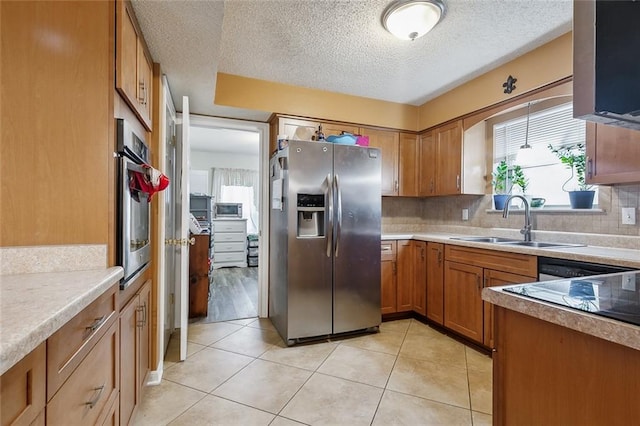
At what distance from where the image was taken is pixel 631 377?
23.5 inches

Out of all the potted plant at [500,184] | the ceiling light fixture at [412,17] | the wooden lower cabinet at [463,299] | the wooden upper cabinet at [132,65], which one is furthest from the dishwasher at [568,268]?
the wooden upper cabinet at [132,65]

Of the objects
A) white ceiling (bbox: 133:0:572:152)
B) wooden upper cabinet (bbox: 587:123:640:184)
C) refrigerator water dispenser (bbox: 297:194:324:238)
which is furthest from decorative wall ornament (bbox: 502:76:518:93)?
refrigerator water dispenser (bbox: 297:194:324:238)

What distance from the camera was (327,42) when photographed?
239 centimetres

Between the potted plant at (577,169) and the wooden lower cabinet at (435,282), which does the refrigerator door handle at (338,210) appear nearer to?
the wooden lower cabinet at (435,282)

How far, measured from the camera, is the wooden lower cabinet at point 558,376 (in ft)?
2.02

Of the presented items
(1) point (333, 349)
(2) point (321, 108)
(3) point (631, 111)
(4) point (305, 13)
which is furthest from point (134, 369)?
(2) point (321, 108)

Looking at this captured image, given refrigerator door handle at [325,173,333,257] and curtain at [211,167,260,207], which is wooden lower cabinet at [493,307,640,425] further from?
curtain at [211,167,260,207]

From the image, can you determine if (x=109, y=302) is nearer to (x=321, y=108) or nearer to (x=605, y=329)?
(x=605, y=329)

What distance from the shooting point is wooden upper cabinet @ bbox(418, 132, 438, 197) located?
137 inches

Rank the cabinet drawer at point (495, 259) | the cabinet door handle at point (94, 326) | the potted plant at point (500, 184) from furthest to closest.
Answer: the potted plant at point (500, 184) → the cabinet drawer at point (495, 259) → the cabinet door handle at point (94, 326)

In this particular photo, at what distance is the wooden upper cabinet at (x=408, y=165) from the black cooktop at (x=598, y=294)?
8.66ft

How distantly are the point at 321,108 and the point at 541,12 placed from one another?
1922mm

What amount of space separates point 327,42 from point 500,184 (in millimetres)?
2138

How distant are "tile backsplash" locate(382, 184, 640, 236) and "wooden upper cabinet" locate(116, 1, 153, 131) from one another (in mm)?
2767
